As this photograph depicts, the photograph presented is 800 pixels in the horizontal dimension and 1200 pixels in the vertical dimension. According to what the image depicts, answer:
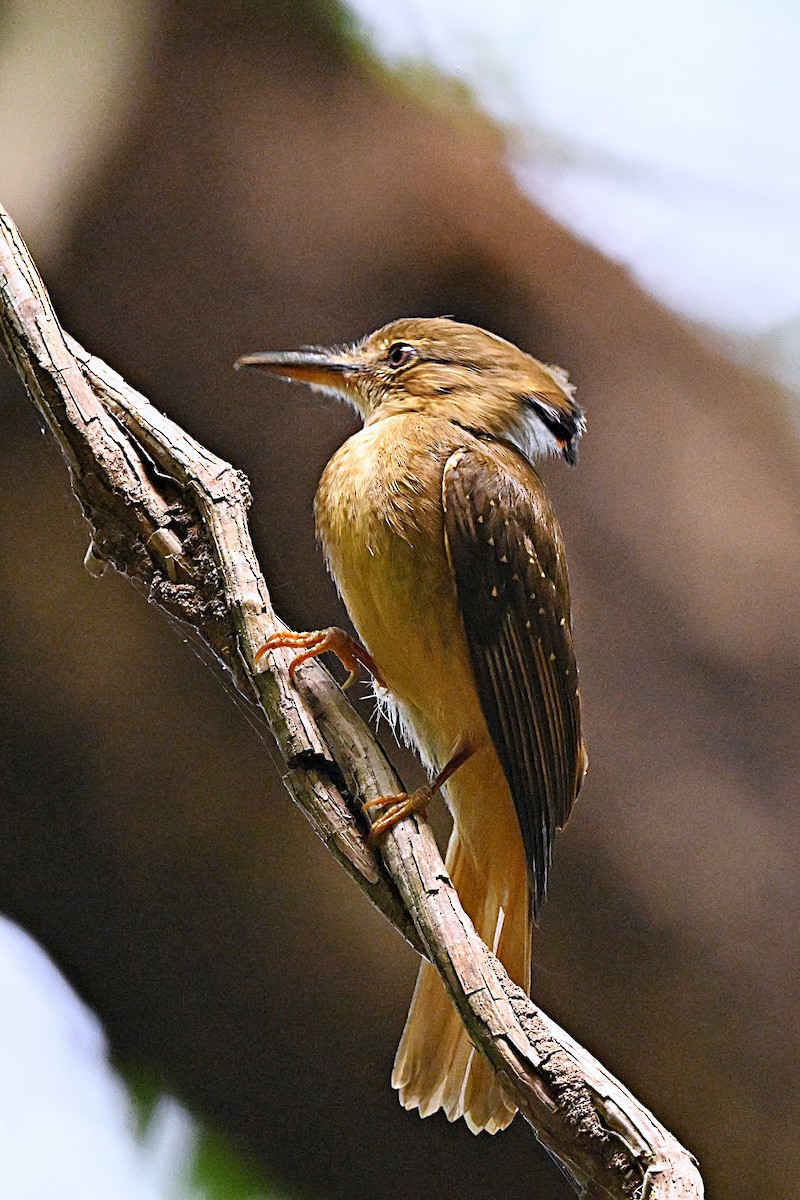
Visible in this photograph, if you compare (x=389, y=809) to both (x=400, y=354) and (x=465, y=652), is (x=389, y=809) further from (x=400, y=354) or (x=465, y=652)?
(x=400, y=354)

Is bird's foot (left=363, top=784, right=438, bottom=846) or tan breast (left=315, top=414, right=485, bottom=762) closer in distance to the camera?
bird's foot (left=363, top=784, right=438, bottom=846)

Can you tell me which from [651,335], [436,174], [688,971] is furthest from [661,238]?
[688,971]

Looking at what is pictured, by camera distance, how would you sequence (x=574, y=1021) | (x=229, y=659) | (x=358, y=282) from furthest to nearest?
(x=358, y=282), (x=574, y=1021), (x=229, y=659)

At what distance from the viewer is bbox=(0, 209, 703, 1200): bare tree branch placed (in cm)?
96

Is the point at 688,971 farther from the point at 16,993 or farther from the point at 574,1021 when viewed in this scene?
the point at 16,993

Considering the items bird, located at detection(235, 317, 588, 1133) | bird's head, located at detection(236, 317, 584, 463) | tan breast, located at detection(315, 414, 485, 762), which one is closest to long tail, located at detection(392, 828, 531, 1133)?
bird, located at detection(235, 317, 588, 1133)

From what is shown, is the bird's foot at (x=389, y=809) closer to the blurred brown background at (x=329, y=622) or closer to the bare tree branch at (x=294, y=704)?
Answer: the bare tree branch at (x=294, y=704)

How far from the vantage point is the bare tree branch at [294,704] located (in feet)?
3.14

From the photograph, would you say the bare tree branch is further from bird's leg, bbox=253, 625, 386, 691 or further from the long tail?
the long tail

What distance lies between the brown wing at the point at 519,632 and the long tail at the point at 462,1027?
0.04 meters

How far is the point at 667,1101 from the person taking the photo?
4.13 feet

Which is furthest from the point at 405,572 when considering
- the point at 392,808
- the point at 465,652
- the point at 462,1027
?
the point at 462,1027

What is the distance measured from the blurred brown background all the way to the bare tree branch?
0.18 meters

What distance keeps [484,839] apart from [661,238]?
2.76ft
